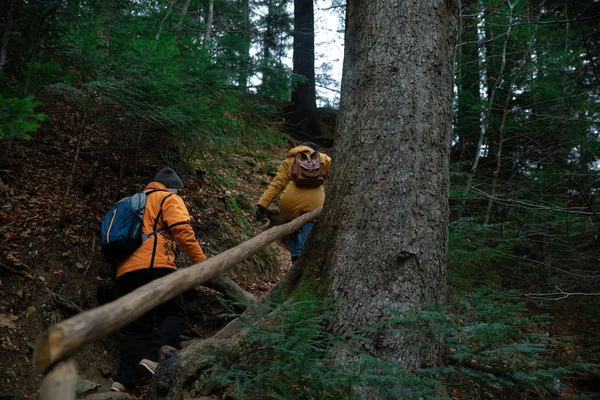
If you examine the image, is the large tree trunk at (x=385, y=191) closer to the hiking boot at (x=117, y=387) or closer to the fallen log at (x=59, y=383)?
the hiking boot at (x=117, y=387)

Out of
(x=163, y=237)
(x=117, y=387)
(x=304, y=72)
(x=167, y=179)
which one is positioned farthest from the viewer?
(x=304, y=72)

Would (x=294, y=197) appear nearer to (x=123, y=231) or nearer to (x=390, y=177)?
(x=123, y=231)

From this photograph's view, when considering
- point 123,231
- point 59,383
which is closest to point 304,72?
point 123,231

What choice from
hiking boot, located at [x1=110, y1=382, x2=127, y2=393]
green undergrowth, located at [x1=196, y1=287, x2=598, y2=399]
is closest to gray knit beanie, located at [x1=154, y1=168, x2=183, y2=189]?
hiking boot, located at [x1=110, y1=382, x2=127, y2=393]

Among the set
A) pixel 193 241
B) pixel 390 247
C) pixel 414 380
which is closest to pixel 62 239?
pixel 193 241

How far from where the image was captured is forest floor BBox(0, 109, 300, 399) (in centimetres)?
416

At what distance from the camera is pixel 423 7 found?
3.84 m

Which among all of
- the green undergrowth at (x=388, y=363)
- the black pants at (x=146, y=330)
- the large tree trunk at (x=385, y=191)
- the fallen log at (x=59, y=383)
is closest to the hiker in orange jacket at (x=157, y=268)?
the black pants at (x=146, y=330)

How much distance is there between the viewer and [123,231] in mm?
4422

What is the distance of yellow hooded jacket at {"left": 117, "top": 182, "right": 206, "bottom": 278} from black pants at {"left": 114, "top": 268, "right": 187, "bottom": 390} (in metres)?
0.09

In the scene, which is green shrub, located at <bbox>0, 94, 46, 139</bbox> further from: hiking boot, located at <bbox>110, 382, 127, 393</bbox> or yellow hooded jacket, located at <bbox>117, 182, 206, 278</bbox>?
hiking boot, located at <bbox>110, 382, 127, 393</bbox>

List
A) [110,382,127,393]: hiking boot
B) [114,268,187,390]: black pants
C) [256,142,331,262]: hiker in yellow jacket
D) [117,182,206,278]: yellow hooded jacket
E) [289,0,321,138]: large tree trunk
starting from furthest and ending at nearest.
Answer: [289,0,321,138]: large tree trunk
[256,142,331,262]: hiker in yellow jacket
[117,182,206,278]: yellow hooded jacket
[114,268,187,390]: black pants
[110,382,127,393]: hiking boot

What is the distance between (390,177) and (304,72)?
1442cm

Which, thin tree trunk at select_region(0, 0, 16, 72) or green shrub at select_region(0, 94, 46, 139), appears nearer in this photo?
green shrub at select_region(0, 94, 46, 139)
